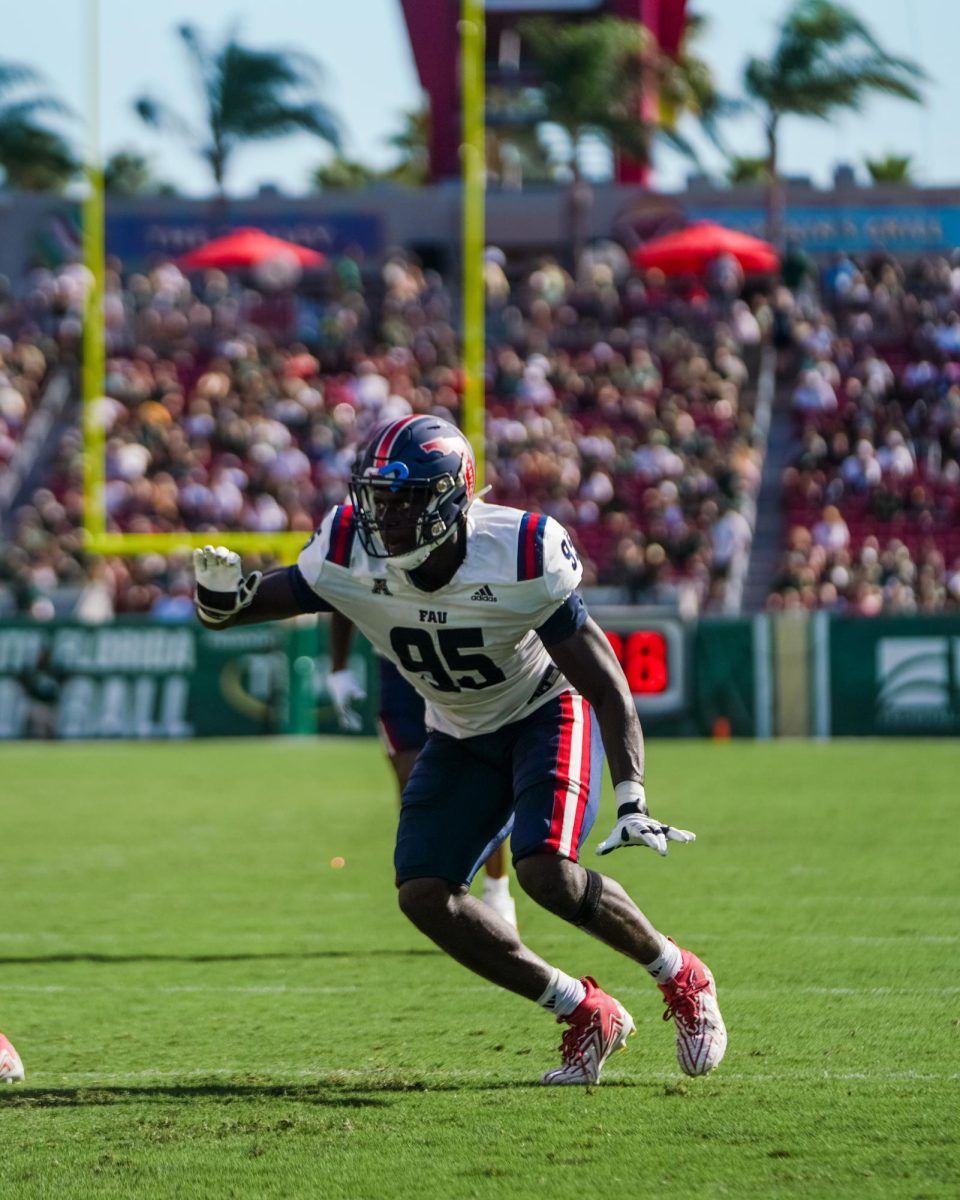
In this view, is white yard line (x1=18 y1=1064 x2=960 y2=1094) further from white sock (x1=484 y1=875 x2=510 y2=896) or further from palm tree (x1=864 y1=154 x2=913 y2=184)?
palm tree (x1=864 y1=154 x2=913 y2=184)

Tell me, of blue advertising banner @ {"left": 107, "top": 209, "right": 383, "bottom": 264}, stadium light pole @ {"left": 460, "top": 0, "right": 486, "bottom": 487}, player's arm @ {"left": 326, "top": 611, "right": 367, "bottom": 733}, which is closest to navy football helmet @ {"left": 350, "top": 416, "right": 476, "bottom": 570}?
player's arm @ {"left": 326, "top": 611, "right": 367, "bottom": 733}

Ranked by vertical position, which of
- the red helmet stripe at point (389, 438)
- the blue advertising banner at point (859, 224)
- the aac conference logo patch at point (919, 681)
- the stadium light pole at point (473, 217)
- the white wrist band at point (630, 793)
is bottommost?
the aac conference logo patch at point (919, 681)

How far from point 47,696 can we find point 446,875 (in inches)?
572

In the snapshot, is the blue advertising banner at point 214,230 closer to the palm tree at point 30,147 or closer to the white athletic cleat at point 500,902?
the palm tree at point 30,147

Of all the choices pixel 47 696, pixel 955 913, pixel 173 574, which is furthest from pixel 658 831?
pixel 173 574

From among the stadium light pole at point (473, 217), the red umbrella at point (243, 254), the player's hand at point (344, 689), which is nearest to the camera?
the player's hand at point (344, 689)

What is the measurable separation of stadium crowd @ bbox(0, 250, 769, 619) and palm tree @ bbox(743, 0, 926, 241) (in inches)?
194

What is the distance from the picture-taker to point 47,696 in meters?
18.8

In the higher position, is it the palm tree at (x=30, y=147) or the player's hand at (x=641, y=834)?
the palm tree at (x=30, y=147)

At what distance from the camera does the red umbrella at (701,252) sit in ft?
77.3

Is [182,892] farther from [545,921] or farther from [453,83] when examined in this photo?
[453,83]

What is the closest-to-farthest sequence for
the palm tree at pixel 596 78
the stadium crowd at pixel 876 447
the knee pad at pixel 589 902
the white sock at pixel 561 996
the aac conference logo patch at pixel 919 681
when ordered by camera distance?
the knee pad at pixel 589 902 → the white sock at pixel 561 996 → the aac conference logo patch at pixel 919 681 → the stadium crowd at pixel 876 447 → the palm tree at pixel 596 78

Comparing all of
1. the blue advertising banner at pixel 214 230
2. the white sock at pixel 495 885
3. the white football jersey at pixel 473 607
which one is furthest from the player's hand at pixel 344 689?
the blue advertising banner at pixel 214 230

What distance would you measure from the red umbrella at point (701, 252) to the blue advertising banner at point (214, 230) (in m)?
9.32
